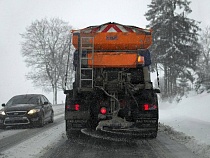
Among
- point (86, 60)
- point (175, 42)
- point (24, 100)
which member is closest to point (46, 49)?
point (175, 42)

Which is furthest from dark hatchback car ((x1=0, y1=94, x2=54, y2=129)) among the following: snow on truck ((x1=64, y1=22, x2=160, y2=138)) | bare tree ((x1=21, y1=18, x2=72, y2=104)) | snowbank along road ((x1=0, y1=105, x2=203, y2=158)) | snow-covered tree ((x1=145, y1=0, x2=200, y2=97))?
bare tree ((x1=21, y1=18, x2=72, y2=104))

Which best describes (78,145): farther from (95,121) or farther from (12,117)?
(12,117)

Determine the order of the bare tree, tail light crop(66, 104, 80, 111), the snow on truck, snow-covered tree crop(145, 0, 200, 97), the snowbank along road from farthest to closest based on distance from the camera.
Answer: the bare tree, snow-covered tree crop(145, 0, 200, 97), tail light crop(66, 104, 80, 111), the snow on truck, the snowbank along road

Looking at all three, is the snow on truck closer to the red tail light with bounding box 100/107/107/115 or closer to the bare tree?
the red tail light with bounding box 100/107/107/115

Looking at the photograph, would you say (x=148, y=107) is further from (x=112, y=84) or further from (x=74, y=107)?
(x=74, y=107)

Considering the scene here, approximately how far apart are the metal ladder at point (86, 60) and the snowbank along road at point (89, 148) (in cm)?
164

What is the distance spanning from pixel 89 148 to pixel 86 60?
2.34 meters

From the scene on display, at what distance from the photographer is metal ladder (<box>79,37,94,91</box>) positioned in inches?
345

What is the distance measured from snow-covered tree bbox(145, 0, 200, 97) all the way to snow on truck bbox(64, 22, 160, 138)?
2344cm

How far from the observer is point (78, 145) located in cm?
862

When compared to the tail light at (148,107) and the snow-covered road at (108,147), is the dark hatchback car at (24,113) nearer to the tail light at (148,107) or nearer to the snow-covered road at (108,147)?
the snow-covered road at (108,147)

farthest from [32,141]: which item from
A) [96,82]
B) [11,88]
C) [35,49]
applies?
[11,88]

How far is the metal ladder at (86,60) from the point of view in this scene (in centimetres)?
877

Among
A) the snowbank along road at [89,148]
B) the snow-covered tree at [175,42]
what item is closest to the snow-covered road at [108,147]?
the snowbank along road at [89,148]
